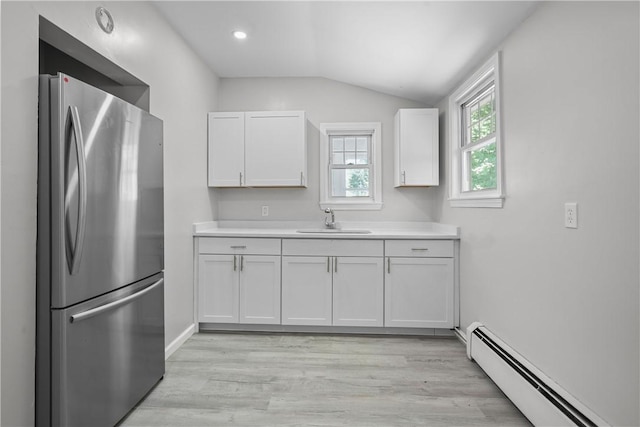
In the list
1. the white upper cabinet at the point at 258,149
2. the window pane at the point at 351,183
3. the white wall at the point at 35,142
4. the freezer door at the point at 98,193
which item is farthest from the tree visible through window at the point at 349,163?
the freezer door at the point at 98,193

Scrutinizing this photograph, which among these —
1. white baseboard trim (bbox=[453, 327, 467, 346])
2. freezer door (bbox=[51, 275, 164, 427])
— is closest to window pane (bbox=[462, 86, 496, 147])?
white baseboard trim (bbox=[453, 327, 467, 346])

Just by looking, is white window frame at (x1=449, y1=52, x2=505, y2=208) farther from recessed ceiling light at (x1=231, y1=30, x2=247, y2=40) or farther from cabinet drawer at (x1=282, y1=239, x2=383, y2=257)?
recessed ceiling light at (x1=231, y1=30, x2=247, y2=40)

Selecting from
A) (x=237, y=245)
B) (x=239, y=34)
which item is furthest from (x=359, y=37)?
(x=237, y=245)

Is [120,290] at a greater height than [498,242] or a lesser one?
lesser

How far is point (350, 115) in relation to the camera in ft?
11.8

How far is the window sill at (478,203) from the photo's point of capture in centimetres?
221

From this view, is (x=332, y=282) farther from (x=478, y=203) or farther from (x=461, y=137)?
(x=461, y=137)

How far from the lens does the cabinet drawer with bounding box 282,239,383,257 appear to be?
297 cm

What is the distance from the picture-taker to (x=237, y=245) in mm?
3035

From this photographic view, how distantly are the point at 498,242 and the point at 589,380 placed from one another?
3.15ft

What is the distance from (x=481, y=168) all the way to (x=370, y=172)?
1228mm

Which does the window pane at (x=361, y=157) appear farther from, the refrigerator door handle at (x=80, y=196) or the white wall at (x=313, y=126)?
the refrigerator door handle at (x=80, y=196)

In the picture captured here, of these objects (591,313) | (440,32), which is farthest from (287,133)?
(591,313)

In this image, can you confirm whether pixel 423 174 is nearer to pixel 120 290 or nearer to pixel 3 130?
pixel 120 290
